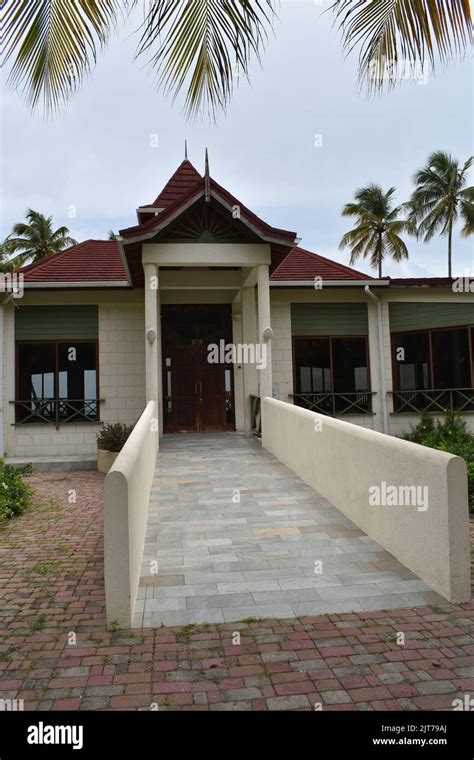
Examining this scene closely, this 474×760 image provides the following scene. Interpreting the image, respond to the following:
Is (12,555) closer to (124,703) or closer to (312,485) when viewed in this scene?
(124,703)

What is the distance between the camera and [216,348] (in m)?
13.2

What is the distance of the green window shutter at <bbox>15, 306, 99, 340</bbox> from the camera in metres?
12.7

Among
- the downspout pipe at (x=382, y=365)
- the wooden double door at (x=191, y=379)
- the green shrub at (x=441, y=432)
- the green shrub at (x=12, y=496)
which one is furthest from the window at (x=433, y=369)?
the green shrub at (x=12, y=496)

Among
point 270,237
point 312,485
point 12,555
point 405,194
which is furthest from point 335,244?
point 12,555

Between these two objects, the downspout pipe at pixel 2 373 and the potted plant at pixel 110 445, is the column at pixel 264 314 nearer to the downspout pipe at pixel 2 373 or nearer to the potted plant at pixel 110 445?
the potted plant at pixel 110 445

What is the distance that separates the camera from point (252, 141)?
12.4 feet

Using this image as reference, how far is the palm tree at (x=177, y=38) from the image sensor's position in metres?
3.01

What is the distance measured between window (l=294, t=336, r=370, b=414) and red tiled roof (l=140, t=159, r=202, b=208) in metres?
4.77

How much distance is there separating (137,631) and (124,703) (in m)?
0.88

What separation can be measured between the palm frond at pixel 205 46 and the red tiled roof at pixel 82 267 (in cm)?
965

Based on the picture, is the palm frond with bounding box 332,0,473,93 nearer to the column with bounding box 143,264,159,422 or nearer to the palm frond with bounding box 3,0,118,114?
the palm frond with bounding box 3,0,118,114

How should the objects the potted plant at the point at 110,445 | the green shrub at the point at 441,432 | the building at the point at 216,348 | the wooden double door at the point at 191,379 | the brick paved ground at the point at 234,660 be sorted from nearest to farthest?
the brick paved ground at the point at 234,660, the potted plant at the point at 110,445, the green shrub at the point at 441,432, the building at the point at 216,348, the wooden double door at the point at 191,379
